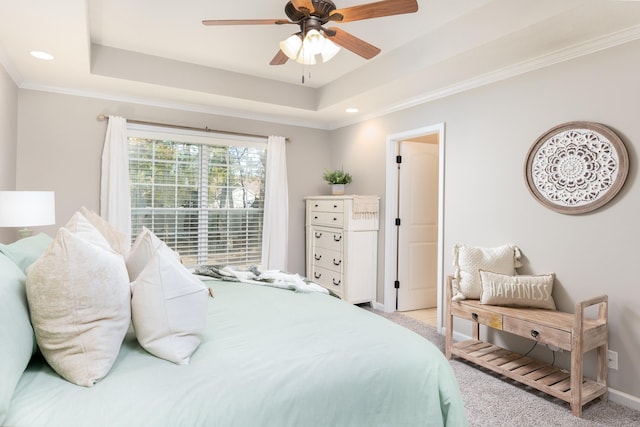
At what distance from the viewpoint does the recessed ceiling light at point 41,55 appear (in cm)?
287

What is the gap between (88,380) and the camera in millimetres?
1101

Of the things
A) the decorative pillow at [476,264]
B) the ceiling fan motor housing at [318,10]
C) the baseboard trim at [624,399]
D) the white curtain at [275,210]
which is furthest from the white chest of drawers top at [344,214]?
the baseboard trim at [624,399]

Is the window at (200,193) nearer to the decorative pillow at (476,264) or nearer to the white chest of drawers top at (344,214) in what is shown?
the white chest of drawers top at (344,214)

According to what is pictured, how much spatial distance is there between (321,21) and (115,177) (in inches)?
110

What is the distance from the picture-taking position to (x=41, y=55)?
2924 millimetres

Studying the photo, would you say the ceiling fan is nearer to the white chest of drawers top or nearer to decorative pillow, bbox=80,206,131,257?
decorative pillow, bbox=80,206,131,257

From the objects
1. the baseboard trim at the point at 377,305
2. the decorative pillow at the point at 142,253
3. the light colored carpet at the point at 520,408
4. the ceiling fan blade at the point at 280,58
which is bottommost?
the light colored carpet at the point at 520,408

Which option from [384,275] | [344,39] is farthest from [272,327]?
[384,275]

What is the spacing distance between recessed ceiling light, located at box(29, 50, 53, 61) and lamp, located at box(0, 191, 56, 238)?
1104 mm

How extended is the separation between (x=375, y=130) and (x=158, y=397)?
13.0ft

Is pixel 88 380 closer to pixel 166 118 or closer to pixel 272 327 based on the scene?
pixel 272 327

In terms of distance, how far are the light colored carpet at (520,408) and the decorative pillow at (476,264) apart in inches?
25.0

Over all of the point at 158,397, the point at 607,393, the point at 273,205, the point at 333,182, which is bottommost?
the point at 607,393

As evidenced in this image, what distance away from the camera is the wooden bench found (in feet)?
7.39
